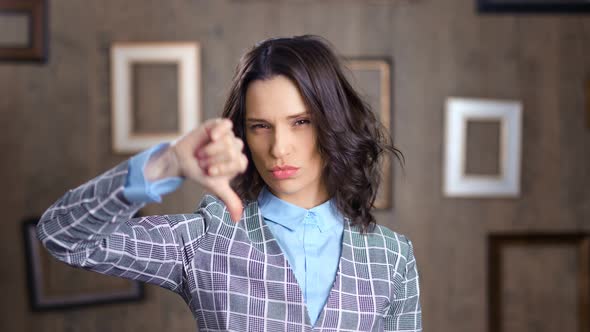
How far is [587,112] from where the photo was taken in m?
→ 2.91

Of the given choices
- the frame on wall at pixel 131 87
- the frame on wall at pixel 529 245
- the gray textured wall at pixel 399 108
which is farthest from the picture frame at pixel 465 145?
the frame on wall at pixel 131 87

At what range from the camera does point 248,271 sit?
137cm

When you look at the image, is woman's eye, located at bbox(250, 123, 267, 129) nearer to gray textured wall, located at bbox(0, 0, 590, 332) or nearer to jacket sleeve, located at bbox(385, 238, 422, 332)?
jacket sleeve, located at bbox(385, 238, 422, 332)

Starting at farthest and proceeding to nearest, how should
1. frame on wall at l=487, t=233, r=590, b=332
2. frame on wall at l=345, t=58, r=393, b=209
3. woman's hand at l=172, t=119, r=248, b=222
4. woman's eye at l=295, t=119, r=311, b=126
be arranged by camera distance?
frame on wall at l=487, t=233, r=590, b=332
frame on wall at l=345, t=58, r=393, b=209
woman's eye at l=295, t=119, r=311, b=126
woman's hand at l=172, t=119, r=248, b=222

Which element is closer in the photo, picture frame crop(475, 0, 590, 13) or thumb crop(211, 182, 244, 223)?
thumb crop(211, 182, 244, 223)

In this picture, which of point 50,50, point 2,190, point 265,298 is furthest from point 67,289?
point 265,298

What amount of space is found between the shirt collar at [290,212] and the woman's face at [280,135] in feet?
0.19

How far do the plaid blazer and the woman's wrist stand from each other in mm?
233

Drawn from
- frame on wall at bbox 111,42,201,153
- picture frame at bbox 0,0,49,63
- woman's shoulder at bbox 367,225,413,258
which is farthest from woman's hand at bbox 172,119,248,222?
picture frame at bbox 0,0,49,63

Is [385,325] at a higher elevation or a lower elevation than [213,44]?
lower

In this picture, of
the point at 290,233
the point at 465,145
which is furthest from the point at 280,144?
the point at 465,145

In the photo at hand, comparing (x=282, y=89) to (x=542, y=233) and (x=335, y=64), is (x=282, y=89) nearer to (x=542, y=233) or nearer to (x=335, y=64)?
(x=335, y=64)

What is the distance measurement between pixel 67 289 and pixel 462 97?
179 centimetres

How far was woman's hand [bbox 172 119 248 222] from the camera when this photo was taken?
0.93 metres
